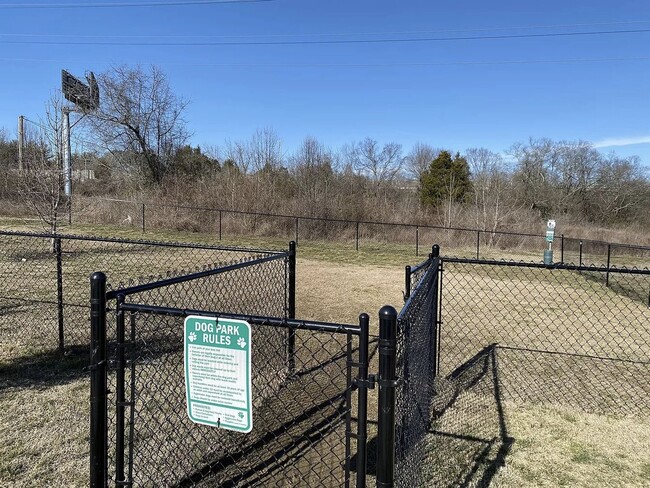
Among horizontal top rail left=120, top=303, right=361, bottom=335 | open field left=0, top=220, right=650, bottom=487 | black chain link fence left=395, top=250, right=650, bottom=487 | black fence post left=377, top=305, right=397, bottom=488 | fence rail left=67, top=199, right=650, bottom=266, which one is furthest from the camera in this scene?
fence rail left=67, top=199, right=650, bottom=266

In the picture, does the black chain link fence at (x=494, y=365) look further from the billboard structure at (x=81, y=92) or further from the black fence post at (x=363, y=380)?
the billboard structure at (x=81, y=92)

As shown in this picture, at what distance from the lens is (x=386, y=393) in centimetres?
172

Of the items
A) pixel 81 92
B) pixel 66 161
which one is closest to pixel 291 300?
pixel 66 161

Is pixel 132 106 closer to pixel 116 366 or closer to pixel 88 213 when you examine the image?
pixel 88 213

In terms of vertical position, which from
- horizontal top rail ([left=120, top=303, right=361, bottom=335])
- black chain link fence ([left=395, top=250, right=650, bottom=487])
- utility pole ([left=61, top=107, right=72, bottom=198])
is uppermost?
utility pole ([left=61, top=107, right=72, bottom=198])

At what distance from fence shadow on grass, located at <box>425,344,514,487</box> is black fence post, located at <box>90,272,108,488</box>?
1971 mm

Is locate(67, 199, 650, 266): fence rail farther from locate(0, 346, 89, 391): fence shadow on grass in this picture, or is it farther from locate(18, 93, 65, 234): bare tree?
locate(0, 346, 89, 391): fence shadow on grass

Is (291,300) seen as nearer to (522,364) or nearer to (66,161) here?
(522,364)

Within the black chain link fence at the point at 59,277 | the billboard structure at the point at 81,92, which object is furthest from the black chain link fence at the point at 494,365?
the billboard structure at the point at 81,92

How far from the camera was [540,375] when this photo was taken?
17.0 feet

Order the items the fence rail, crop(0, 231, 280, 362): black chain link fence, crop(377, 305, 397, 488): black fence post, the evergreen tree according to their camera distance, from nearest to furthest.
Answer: crop(377, 305, 397, 488): black fence post < crop(0, 231, 280, 362): black chain link fence < the fence rail < the evergreen tree

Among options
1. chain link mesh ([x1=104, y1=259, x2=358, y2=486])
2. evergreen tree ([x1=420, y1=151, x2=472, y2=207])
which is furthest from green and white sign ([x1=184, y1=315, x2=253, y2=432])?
evergreen tree ([x1=420, y1=151, x2=472, y2=207])

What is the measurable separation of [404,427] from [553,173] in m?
38.2

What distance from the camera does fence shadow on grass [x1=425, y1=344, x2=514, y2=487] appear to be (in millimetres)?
3268
